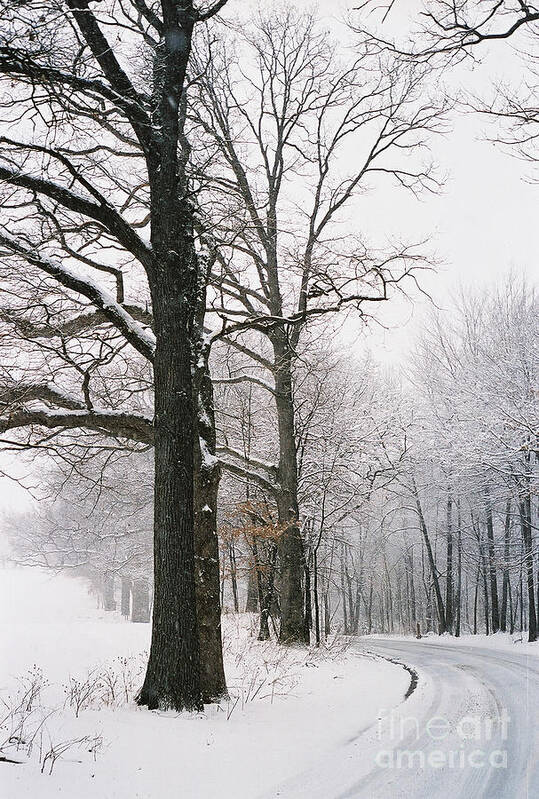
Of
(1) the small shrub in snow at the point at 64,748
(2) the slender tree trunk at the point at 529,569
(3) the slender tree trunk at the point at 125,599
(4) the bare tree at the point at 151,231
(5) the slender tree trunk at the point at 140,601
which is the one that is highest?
(4) the bare tree at the point at 151,231

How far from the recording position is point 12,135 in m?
6.50

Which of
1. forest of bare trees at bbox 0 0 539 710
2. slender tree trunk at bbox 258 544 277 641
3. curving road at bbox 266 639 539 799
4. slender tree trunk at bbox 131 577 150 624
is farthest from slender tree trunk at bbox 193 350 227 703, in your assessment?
slender tree trunk at bbox 131 577 150 624

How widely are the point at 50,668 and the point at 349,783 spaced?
271 inches

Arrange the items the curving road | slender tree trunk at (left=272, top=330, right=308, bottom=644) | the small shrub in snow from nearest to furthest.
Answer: the small shrub in snow, the curving road, slender tree trunk at (left=272, top=330, right=308, bottom=644)

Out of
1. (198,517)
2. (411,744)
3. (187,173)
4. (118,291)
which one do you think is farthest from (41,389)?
(411,744)

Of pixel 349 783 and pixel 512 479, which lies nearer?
pixel 349 783

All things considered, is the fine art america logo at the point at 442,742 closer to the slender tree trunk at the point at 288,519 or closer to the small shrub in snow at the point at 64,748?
the small shrub in snow at the point at 64,748

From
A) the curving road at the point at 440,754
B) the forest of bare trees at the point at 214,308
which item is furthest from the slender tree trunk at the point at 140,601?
the curving road at the point at 440,754

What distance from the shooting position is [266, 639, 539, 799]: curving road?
14.4 ft

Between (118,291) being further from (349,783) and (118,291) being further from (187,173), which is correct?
(349,783)

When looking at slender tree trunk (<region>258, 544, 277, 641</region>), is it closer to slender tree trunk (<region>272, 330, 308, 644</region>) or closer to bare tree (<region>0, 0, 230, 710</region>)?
slender tree trunk (<region>272, 330, 308, 644</region>)

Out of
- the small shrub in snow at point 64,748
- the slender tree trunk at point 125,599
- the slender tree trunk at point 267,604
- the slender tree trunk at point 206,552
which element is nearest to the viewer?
the small shrub in snow at point 64,748

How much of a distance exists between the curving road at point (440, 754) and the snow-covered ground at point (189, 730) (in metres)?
0.23

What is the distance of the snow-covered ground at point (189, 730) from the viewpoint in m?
4.09
